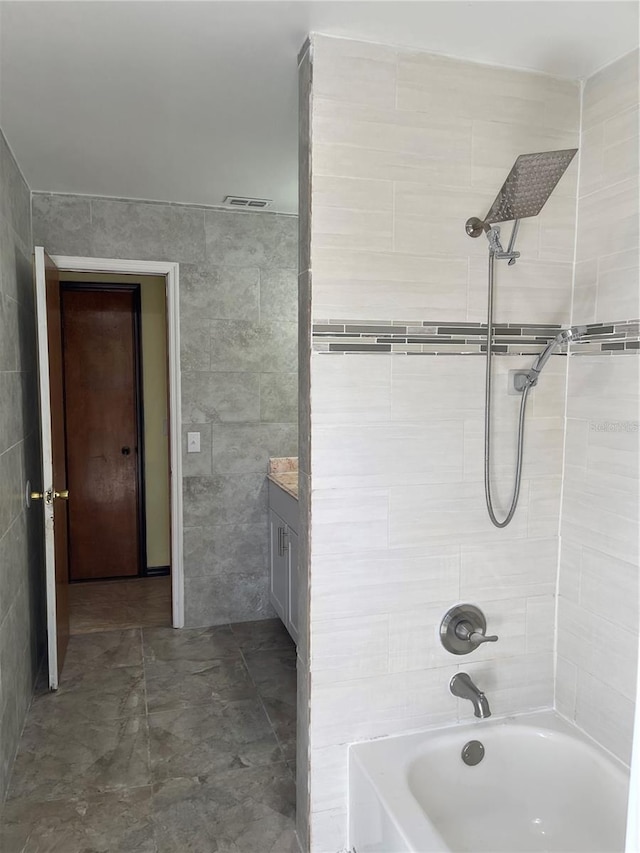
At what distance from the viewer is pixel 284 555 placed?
352cm

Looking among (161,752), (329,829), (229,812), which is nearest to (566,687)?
(329,829)

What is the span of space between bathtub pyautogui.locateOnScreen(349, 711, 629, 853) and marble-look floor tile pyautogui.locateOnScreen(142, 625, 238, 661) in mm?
1643

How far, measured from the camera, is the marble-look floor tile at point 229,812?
215cm

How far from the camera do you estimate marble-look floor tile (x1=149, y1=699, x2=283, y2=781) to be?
2561mm

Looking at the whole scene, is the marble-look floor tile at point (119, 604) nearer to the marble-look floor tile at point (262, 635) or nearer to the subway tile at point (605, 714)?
the marble-look floor tile at point (262, 635)

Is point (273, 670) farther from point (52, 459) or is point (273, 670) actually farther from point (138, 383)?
point (138, 383)

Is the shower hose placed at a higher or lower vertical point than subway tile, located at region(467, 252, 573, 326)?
lower

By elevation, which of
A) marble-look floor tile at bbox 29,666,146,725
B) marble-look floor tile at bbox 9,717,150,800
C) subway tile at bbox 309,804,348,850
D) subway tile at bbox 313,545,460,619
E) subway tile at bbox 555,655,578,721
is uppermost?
subway tile at bbox 313,545,460,619

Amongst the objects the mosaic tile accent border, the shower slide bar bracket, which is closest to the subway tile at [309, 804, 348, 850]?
the mosaic tile accent border

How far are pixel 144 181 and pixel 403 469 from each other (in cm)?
210

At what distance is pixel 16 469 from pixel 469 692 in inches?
79.6

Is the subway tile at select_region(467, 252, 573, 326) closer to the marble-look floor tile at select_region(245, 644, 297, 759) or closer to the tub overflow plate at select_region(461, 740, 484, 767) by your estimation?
the tub overflow plate at select_region(461, 740, 484, 767)

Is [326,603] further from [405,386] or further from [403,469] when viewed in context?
[405,386]

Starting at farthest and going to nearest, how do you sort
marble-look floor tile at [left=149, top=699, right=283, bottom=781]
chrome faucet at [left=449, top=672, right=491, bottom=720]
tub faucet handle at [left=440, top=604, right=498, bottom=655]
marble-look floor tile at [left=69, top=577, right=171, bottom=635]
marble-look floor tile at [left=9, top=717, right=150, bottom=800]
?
1. marble-look floor tile at [left=69, top=577, right=171, bottom=635]
2. marble-look floor tile at [left=149, top=699, right=283, bottom=781]
3. marble-look floor tile at [left=9, top=717, right=150, bottom=800]
4. tub faucet handle at [left=440, top=604, right=498, bottom=655]
5. chrome faucet at [left=449, top=672, right=491, bottom=720]
